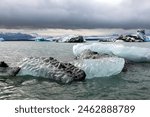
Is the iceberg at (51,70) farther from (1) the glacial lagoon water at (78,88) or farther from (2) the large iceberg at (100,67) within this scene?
(2) the large iceberg at (100,67)

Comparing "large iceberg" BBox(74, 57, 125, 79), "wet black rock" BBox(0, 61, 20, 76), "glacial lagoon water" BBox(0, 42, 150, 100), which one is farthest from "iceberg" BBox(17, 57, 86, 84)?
"large iceberg" BBox(74, 57, 125, 79)

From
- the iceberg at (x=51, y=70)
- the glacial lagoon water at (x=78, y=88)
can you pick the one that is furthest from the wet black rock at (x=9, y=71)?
the glacial lagoon water at (x=78, y=88)

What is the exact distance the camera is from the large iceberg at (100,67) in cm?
1841

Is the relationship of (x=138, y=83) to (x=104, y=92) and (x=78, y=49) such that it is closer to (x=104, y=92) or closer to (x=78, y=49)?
(x=104, y=92)

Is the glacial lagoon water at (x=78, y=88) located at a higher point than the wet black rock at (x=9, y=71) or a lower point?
lower

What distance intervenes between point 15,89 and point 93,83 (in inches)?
162

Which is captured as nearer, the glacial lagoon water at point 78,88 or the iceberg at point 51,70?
the glacial lagoon water at point 78,88

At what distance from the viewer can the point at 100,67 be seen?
1862cm

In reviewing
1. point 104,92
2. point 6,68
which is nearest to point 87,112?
point 104,92

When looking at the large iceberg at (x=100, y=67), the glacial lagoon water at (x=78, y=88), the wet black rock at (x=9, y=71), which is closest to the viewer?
the glacial lagoon water at (x=78, y=88)

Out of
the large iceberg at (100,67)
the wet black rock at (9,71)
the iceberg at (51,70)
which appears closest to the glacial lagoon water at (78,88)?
the iceberg at (51,70)

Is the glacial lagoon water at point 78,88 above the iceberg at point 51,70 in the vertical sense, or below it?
below

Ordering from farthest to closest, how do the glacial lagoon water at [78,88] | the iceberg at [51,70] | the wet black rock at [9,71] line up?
the wet black rock at [9,71] → the iceberg at [51,70] → the glacial lagoon water at [78,88]

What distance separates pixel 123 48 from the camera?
28.2 meters
